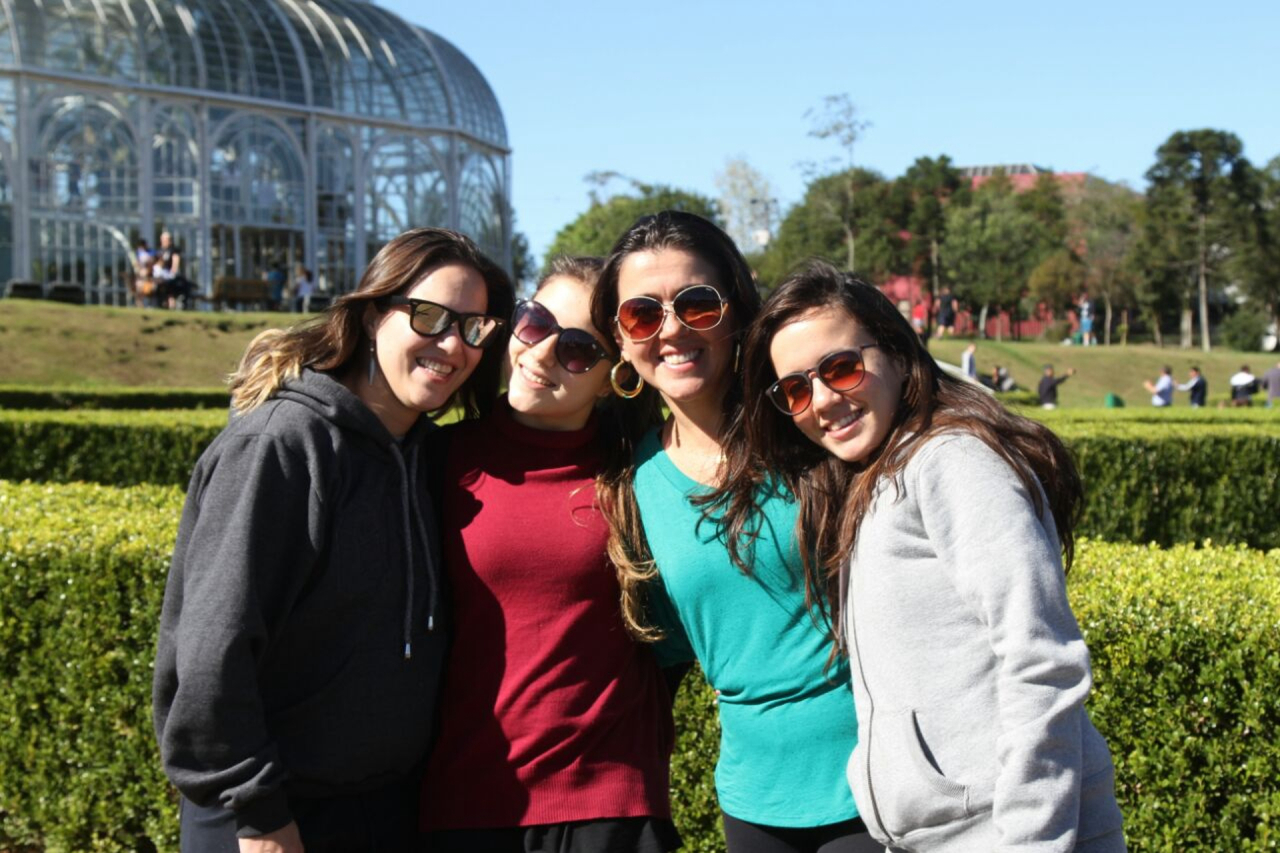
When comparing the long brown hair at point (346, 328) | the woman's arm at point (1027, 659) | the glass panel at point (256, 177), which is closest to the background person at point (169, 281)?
the glass panel at point (256, 177)

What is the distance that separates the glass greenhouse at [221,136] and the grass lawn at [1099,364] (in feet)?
58.2

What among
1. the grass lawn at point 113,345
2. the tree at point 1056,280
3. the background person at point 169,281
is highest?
the tree at point 1056,280

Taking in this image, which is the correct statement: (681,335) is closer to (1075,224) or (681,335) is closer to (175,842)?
(175,842)

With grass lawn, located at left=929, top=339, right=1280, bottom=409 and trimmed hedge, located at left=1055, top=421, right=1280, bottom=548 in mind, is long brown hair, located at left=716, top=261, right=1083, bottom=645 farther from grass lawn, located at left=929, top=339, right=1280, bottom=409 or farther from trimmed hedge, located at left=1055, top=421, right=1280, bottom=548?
grass lawn, located at left=929, top=339, right=1280, bottom=409

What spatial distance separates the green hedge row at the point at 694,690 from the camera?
133 inches

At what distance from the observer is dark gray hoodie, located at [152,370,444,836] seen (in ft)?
7.50

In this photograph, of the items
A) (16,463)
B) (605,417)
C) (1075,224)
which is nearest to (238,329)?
(16,463)

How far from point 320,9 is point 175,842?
124 feet

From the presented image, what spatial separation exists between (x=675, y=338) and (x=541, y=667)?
743 millimetres

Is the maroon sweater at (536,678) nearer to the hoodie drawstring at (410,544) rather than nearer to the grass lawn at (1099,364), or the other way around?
the hoodie drawstring at (410,544)

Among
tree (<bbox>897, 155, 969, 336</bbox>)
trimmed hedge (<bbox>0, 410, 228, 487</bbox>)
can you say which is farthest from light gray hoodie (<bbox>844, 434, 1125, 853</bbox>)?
tree (<bbox>897, 155, 969, 336</bbox>)

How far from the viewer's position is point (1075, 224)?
6059 centimetres

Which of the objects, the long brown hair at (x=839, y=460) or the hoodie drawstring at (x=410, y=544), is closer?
the long brown hair at (x=839, y=460)

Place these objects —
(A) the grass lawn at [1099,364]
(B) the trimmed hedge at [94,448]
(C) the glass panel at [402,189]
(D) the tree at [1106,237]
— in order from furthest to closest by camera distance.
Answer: (D) the tree at [1106,237] → (C) the glass panel at [402,189] → (A) the grass lawn at [1099,364] → (B) the trimmed hedge at [94,448]
